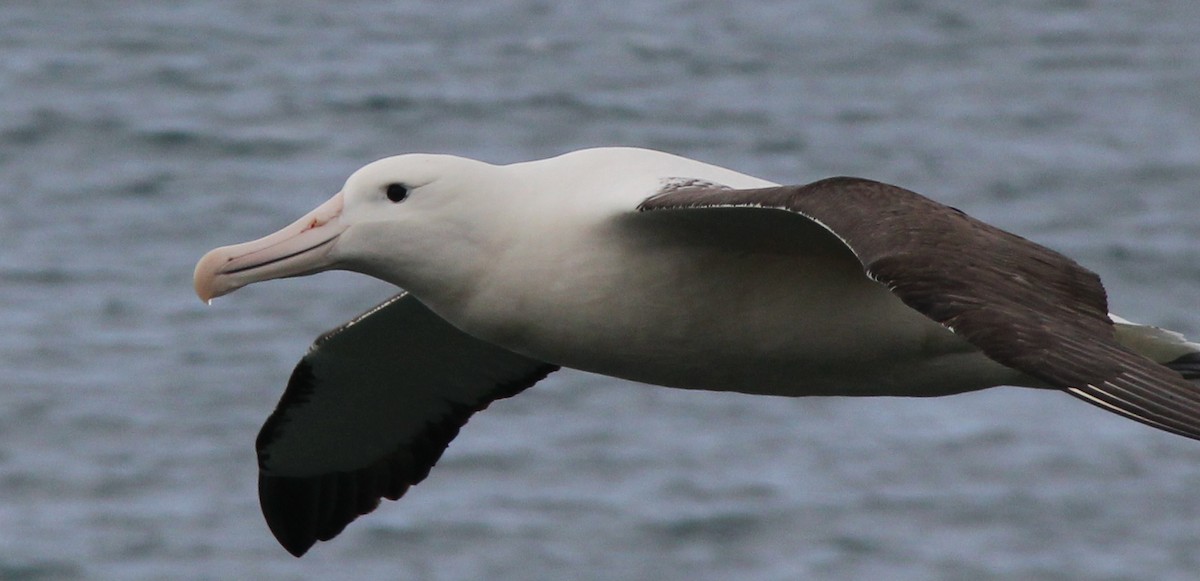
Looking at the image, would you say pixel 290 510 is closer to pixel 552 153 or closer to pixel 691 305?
pixel 691 305

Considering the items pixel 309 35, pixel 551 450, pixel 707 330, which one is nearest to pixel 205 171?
pixel 309 35

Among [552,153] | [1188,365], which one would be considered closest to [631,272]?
[1188,365]

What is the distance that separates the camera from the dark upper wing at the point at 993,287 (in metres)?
6.37

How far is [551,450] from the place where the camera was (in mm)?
25250

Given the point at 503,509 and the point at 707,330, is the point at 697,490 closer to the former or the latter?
the point at 503,509

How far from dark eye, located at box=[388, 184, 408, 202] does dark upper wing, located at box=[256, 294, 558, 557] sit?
154 cm

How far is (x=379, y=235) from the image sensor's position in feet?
26.5

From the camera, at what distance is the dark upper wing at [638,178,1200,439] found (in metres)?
6.37

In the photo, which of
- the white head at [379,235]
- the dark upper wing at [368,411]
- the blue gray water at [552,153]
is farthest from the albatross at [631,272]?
the blue gray water at [552,153]

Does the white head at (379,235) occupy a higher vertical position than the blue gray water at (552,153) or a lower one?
lower

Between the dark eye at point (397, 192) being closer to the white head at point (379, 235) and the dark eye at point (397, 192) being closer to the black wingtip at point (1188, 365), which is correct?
the white head at point (379, 235)

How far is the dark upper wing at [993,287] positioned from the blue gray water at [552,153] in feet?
51.7

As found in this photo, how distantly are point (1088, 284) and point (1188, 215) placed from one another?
25.5 metres

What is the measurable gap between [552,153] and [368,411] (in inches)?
876
